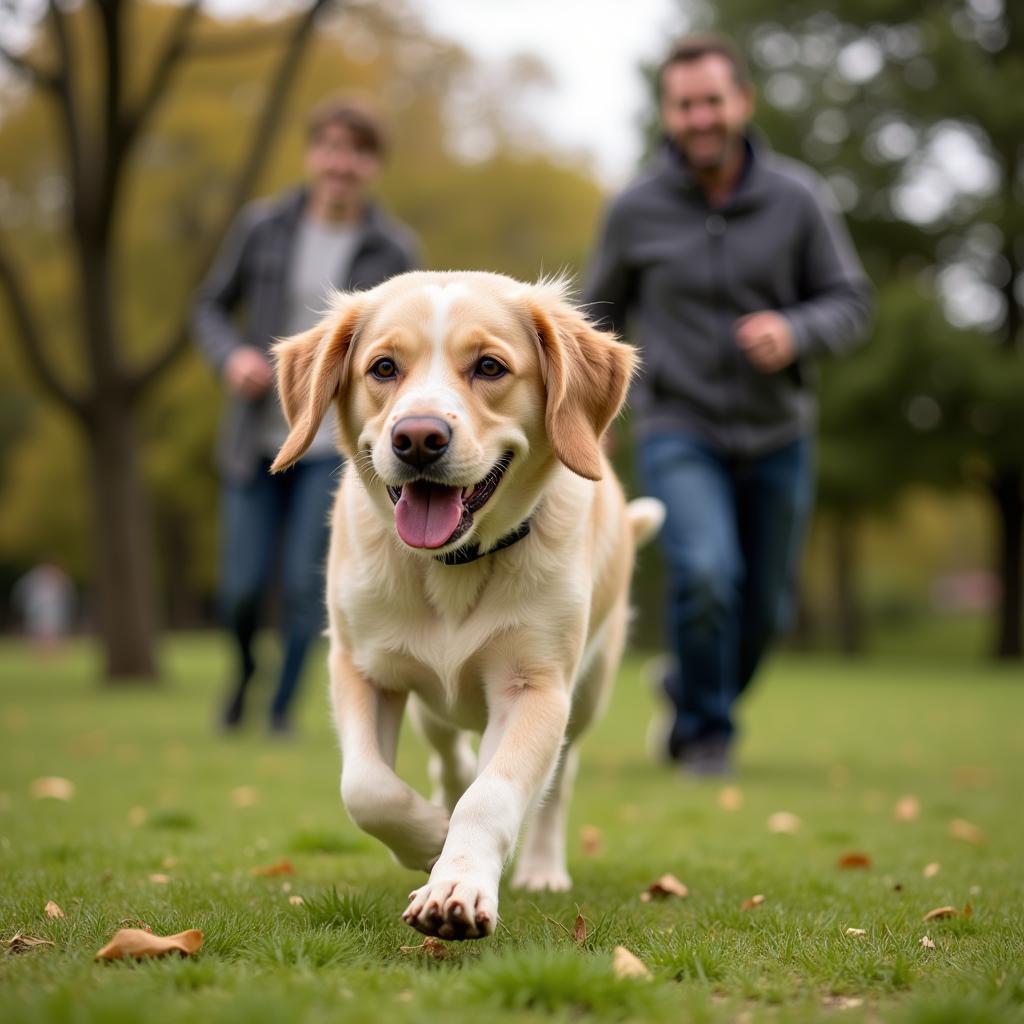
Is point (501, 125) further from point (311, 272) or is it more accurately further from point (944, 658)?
point (311, 272)

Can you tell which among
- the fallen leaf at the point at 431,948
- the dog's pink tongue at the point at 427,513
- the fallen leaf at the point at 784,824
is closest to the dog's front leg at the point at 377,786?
the fallen leaf at the point at 431,948

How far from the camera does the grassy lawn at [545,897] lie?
2352 mm

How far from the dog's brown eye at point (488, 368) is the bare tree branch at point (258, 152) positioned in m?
12.6

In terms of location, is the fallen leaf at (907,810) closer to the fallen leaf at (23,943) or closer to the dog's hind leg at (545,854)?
the dog's hind leg at (545,854)

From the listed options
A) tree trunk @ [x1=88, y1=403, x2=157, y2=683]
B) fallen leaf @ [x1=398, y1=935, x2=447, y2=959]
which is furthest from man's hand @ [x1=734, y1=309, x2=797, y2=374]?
tree trunk @ [x1=88, y1=403, x2=157, y2=683]

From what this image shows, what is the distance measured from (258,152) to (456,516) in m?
13.5

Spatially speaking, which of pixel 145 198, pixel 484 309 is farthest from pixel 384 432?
pixel 145 198

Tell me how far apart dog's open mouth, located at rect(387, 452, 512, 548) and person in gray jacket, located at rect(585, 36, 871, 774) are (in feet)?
10.5

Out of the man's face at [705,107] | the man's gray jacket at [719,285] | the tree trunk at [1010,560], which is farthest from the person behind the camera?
the tree trunk at [1010,560]

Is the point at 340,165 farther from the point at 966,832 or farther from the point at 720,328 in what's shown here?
the point at 966,832

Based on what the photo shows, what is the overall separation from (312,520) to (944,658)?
2362cm

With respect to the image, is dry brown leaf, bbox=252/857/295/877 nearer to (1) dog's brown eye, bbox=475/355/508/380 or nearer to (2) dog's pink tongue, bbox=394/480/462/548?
(2) dog's pink tongue, bbox=394/480/462/548

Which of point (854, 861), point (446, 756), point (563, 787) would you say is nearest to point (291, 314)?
point (446, 756)

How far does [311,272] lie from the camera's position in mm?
8117
